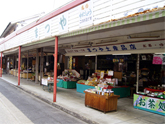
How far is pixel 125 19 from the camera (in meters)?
4.77

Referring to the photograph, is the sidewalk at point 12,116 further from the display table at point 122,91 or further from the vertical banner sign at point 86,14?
the display table at point 122,91

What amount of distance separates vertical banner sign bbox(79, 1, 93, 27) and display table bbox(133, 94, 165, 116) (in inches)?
170

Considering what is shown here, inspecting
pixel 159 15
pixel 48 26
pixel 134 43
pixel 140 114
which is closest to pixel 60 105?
pixel 140 114

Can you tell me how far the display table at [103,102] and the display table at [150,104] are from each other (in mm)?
1240

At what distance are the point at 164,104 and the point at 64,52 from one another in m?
11.0

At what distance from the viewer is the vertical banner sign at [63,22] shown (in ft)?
24.7

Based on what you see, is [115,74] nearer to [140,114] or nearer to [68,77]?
[68,77]

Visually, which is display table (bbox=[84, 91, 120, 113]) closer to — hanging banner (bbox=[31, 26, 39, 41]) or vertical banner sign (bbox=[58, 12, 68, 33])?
vertical banner sign (bbox=[58, 12, 68, 33])

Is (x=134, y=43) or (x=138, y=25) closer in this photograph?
(x=138, y=25)

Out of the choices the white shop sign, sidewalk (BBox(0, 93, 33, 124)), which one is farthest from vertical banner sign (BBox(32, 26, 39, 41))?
sidewalk (BBox(0, 93, 33, 124))

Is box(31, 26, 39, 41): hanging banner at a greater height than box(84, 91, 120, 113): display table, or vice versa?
box(31, 26, 39, 41): hanging banner

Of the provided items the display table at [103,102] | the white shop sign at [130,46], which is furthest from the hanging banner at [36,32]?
the display table at [103,102]

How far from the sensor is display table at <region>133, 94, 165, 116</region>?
6.51m

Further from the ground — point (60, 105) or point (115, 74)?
point (115, 74)
